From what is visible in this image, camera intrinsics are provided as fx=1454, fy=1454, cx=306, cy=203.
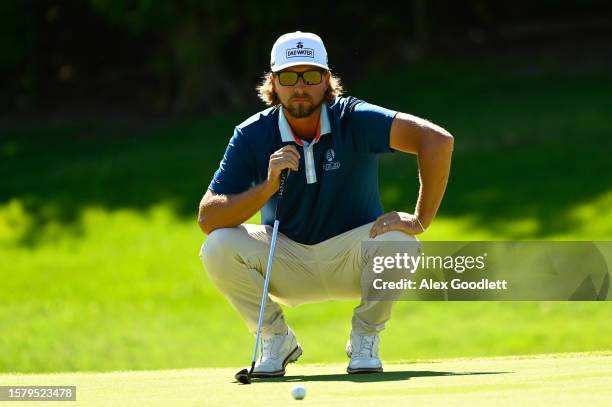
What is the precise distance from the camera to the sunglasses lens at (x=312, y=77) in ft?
18.0

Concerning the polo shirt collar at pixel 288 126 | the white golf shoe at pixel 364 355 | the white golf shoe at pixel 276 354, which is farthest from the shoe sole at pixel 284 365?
the polo shirt collar at pixel 288 126

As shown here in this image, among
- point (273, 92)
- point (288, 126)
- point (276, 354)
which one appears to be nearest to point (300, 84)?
point (288, 126)

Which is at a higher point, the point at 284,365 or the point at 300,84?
the point at 300,84

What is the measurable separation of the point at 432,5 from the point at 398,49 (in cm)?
72

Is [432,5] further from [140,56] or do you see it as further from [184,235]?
[184,235]

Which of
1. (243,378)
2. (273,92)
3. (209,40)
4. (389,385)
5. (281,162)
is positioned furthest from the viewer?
(209,40)

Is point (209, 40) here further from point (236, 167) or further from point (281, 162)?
point (281, 162)

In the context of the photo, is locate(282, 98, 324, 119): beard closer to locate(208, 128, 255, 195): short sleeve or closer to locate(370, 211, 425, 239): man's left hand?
locate(208, 128, 255, 195): short sleeve

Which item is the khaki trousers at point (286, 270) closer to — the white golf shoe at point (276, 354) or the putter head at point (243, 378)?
the white golf shoe at point (276, 354)

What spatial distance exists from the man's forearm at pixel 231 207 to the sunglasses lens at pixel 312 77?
44 centimetres

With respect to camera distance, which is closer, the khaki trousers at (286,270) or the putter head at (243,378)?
the putter head at (243,378)

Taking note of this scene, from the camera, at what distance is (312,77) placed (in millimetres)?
5512

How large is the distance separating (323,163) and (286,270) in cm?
45

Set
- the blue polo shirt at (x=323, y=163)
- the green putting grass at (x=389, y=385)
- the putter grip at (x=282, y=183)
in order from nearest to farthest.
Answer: the green putting grass at (x=389, y=385) → the putter grip at (x=282, y=183) → the blue polo shirt at (x=323, y=163)
